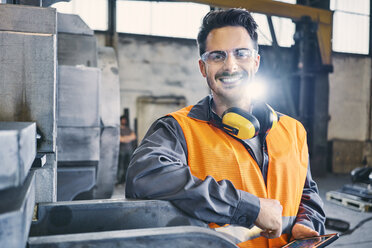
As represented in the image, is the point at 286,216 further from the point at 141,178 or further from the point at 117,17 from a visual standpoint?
the point at 117,17

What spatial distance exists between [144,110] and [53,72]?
24.6 ft

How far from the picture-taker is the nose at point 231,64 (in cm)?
157

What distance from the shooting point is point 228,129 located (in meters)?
1.52

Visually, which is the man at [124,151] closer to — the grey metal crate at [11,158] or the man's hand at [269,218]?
the man's hand at [269,218]

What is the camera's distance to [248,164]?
1452mm

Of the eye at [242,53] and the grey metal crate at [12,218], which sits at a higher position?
the eye at [242,53]

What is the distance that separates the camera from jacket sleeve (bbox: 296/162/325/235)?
5.00 feet

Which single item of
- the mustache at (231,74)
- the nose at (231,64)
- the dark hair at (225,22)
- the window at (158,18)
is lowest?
the mustache at (231,74)

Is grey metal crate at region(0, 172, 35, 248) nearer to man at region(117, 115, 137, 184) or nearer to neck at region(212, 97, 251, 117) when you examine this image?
neck at region(212, 97, 251, 117)

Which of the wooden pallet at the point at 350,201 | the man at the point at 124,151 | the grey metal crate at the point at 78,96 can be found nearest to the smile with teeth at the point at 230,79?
the grey metal crate at the point at 78,96

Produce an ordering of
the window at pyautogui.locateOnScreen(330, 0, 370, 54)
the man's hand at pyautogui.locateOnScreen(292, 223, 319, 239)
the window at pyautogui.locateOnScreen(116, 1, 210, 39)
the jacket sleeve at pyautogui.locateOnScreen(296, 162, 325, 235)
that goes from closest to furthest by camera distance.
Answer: the man's hand at pyautogui.locateOnScreen(292, 223, 319, 239), the jacket sleeve at pyautogui.locateOnScreen(296, 162, 325, 235), the window at pyautogui.locateOnScreen(116, 1, 210, 39), the window at pyautogui.locateOnScreen(330, 0, 370, 54)

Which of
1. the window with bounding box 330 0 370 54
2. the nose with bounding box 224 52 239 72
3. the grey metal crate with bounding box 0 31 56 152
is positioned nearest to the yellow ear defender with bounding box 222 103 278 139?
the nose with bounding box 224 52 239 72

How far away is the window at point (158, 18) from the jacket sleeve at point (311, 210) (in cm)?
756

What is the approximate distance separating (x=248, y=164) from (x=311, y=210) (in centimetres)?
47
